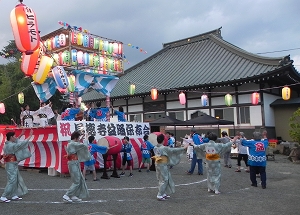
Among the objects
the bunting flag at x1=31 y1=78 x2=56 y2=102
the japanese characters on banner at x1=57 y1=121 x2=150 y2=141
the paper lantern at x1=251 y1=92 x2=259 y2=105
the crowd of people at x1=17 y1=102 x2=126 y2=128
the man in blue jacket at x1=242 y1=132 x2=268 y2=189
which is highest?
the bunting flag at x1=31 y1=78 x2=56 y2=102

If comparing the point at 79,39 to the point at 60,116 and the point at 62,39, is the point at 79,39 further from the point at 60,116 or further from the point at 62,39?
the point at 60,116

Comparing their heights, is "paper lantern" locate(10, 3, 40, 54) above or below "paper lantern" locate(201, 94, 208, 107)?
above

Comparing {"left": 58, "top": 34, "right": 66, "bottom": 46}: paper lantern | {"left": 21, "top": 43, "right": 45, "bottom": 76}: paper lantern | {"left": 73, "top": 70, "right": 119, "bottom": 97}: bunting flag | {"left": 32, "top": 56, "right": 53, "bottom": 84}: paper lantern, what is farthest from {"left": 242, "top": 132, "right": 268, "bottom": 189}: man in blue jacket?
{"left": 58, "top": 34, "right": 66, "bottom": 46}: paper lantern

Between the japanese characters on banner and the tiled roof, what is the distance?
7580 millimetres

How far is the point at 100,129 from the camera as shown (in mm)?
11648

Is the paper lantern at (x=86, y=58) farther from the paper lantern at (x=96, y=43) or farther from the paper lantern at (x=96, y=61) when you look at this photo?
the paper lantern at (x=96, y=43)

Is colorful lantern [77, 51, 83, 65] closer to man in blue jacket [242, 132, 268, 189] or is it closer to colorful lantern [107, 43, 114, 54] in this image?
colorful lantern [107, 43, 114, 54]

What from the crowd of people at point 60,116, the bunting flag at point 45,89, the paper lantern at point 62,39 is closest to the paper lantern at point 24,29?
the crowd of people at point 60,116

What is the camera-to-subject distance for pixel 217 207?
610 cm

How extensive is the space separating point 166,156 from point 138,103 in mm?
16757

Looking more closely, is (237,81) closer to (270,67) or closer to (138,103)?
(270,67)

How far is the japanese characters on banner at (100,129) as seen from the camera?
10273 millimetres

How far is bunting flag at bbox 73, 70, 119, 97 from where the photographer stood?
14695 millimetres

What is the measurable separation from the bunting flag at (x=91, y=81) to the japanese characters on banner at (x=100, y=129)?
3668mm
